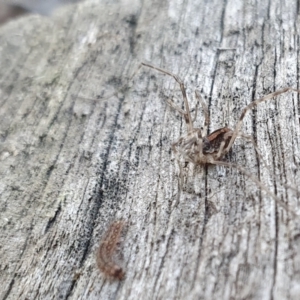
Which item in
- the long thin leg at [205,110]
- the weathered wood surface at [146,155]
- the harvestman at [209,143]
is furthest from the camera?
the long thin leg at [205,110]

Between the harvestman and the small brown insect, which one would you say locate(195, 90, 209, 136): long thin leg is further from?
the small brown insect

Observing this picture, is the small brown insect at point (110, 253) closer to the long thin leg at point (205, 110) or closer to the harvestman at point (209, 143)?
the harvestman at point (209, 143)

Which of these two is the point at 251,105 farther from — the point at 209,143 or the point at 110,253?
the point at 110,253

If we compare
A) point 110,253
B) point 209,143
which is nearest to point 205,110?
point 209,143

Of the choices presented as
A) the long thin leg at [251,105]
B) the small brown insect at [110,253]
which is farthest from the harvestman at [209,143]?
the small brown insect at [110,253]

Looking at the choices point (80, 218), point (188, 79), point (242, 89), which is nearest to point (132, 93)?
point (188, 79)

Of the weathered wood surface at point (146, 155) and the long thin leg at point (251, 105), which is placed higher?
the long thin leg at point (251, 105)
